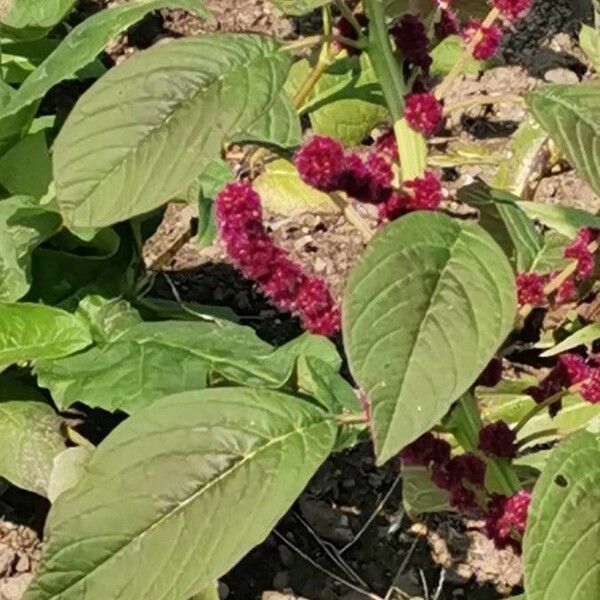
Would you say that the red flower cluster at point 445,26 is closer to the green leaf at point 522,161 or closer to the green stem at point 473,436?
the green stem at point 473,436

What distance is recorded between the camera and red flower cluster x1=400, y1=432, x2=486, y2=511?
55.8 inches

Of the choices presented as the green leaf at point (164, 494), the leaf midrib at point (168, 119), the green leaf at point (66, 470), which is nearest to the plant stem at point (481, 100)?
the leaf midrib at point (168, 119)

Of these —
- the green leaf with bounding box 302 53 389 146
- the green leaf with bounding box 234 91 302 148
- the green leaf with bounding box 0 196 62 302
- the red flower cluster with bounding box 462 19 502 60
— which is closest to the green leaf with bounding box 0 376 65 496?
the green leaf with bounding box 0 196 62 302

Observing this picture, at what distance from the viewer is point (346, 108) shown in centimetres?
234

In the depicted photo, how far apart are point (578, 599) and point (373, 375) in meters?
0.29

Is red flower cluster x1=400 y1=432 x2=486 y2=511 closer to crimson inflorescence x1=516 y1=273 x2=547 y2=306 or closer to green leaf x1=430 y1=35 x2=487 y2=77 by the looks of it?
crimson inflorescence x1=516 y1=273 x2=547 y2=306

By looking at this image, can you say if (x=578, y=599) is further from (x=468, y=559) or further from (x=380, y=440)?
(x=468, y=559)

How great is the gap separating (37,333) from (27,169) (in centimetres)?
35

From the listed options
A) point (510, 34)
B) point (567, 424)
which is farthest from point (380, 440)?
point (510, 34)

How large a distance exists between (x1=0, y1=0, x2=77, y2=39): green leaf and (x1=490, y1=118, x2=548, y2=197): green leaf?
2.32 feet

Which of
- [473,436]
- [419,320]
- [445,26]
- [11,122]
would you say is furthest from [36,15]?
[419,320]

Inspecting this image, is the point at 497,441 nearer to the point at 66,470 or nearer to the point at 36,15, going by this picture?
the point at 66,470

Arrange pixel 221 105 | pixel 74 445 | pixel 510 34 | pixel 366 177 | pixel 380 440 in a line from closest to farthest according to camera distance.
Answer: pixel 380 440, pixel 221 105, pixel 366 177, pixel 74 445, pixel 510 34

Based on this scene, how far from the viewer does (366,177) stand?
4.01ft
